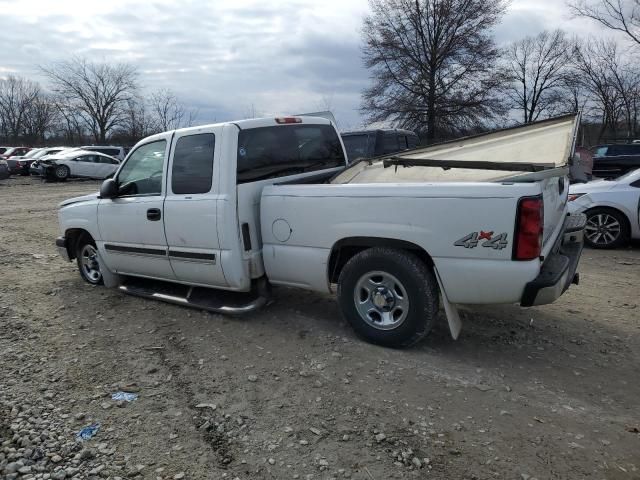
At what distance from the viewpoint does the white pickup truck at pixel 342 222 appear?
352cm

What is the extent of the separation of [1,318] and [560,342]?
5.25 m

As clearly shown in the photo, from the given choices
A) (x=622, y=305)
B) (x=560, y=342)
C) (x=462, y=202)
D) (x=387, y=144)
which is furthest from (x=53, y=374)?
(x=387, y=144)

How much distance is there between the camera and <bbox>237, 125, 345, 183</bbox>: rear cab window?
457cm

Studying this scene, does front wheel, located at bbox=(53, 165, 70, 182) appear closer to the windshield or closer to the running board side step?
the running board side step

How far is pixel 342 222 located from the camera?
4.01 meters

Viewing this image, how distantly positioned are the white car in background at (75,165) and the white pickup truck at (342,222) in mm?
22465

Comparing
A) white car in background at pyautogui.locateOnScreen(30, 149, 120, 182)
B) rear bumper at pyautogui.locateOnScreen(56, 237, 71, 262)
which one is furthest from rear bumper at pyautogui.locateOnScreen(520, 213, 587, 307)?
white car in background at pyautogui.locateOnScreen(30, 149, 120, 182)

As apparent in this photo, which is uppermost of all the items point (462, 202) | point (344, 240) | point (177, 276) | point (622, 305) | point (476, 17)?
point (476, 17)

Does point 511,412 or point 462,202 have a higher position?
point 462,202

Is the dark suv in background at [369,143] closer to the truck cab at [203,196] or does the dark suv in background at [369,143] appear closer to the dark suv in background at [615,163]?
the truck cab at [203,196]

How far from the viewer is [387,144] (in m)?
12.6

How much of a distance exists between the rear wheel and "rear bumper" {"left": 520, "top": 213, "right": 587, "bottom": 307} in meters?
3.55

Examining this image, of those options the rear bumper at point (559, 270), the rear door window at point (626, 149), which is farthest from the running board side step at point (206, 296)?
the rear door window at point (626, 149)

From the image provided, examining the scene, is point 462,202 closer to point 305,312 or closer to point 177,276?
point 305,312
